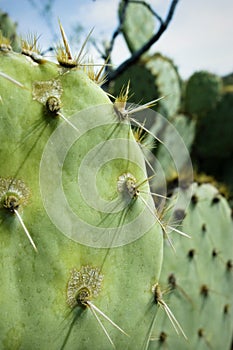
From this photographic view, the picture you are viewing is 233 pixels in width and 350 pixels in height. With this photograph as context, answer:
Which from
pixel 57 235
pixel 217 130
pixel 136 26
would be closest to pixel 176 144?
pixel 136 26

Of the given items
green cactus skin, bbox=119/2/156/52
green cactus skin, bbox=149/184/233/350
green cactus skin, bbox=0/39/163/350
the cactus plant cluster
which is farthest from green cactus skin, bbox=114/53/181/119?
green cactus skin, bbox=0/39/163/350

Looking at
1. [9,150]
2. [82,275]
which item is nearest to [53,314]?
[82,275]

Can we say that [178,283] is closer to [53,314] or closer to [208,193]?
[208,193]

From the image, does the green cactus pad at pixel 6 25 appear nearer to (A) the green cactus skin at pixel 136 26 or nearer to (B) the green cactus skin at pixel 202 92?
(A) the green cactus skin at pixel 136 26

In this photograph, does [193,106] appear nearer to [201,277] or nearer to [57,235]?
[201,277]

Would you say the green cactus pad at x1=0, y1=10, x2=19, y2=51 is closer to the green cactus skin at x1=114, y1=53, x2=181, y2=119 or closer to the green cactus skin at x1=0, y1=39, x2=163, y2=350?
the green cactus skin at x1=0, y1=39, x2=163, y2=350

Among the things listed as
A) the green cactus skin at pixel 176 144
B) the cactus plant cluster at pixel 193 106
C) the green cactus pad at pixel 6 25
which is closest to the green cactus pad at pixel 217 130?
the cactus plant cluster at pixel 193 106
